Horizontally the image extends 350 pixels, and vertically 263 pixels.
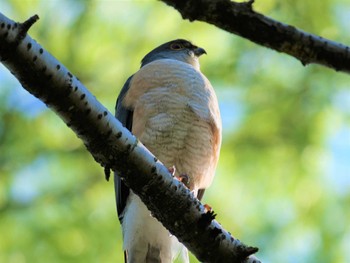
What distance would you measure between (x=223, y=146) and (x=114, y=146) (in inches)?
177

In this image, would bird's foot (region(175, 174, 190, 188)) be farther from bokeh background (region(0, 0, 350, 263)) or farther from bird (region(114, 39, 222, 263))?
bokeh background (region(0, 0, 350, 263))

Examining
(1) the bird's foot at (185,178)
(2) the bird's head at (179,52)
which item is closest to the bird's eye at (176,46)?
(2) the bird's head at (179,52)

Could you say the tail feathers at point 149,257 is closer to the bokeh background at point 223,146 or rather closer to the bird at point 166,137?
the bird at point 166,137

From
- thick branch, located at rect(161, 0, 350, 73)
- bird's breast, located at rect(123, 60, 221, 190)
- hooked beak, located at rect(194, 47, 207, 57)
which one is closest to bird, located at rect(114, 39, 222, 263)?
bird's breast, located at rect(123, 60, 221, 190)

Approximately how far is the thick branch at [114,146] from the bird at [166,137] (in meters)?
1.17

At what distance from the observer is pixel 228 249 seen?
3750 millimetres

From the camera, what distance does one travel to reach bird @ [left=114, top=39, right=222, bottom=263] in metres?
4.93

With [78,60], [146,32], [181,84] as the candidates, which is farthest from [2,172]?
[181,84]

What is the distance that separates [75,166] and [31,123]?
0.66 metres

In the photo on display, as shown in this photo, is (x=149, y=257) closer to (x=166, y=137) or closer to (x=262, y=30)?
(x=166, y=137)

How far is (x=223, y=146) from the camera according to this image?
7.85 m

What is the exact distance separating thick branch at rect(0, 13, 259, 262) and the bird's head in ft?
9.37

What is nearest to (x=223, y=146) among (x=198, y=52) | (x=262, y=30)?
(x=198, y=52)

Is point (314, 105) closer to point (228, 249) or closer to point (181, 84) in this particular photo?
point (181, 84)
